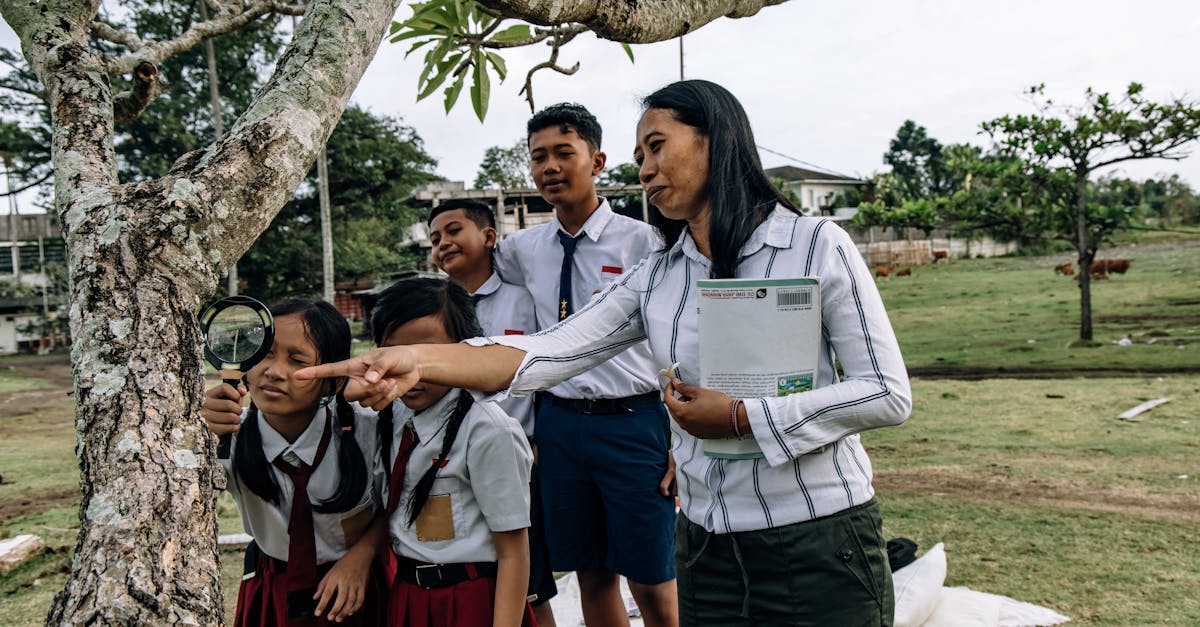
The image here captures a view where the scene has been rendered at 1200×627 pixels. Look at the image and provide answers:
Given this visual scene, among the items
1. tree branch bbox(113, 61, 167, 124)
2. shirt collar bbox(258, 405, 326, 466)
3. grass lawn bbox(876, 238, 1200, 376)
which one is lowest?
grass lawn bbox(876, 238, 1200, 376)

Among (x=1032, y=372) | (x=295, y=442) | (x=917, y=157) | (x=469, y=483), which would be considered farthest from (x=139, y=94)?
(x=917, y=157)

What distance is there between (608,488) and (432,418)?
2.73ft

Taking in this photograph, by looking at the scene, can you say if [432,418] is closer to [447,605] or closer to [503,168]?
[447,605]

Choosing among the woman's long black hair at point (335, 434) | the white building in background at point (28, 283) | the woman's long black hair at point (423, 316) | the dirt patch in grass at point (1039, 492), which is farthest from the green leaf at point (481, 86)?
the white building in background at point (28, 283)

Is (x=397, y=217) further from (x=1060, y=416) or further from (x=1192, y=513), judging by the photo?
(x=1192, y=513)

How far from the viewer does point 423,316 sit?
7.24ft

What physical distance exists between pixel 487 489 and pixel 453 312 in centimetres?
46

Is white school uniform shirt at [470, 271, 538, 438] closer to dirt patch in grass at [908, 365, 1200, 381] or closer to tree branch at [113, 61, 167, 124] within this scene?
tree branch at [113, 61, 167, 124]

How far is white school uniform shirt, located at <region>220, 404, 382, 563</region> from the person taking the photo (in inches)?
84.2

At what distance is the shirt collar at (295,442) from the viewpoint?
7.02 feet

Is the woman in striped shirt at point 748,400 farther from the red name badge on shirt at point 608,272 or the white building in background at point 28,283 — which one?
the white building in background at point 28,283

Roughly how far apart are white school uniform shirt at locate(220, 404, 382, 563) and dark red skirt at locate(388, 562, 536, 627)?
21cm

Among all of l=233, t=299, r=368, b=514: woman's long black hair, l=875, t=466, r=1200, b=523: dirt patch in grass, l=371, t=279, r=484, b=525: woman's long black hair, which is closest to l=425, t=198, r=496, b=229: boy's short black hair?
l=371, t=279, r=484, b=525: woman's long black hair

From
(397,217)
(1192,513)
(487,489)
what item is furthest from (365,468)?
(397,217)
